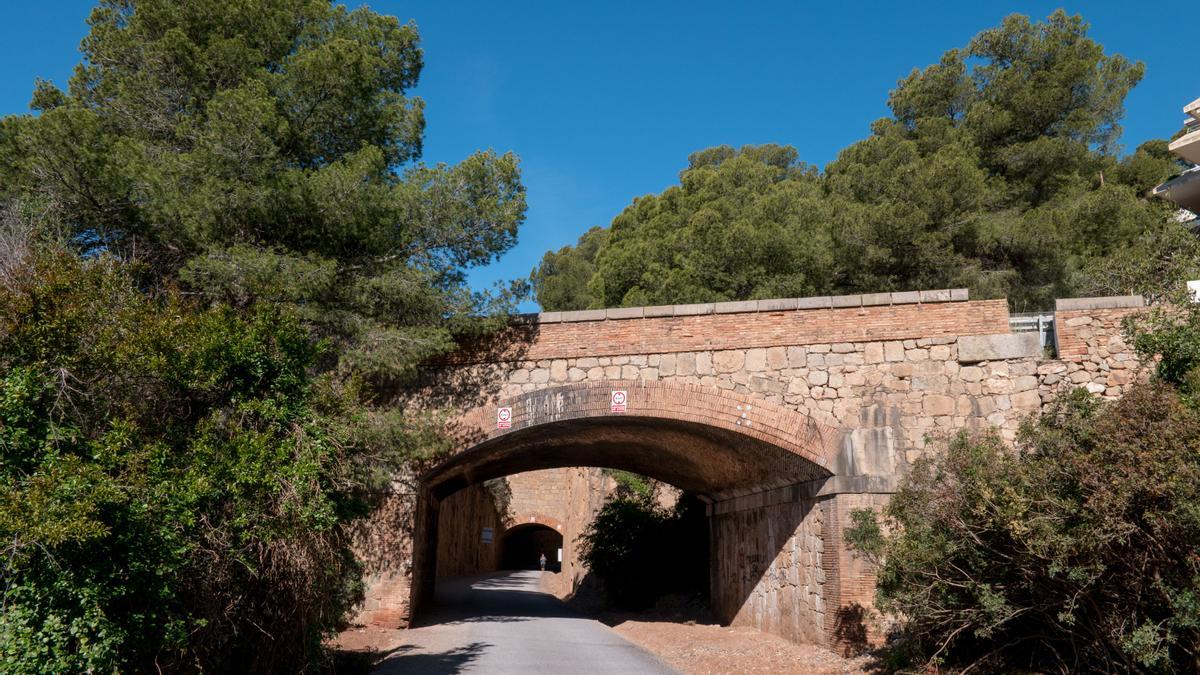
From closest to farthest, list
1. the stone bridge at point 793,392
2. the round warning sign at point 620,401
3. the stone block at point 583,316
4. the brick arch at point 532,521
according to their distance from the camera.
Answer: the stone bridge at point 793,392, the round warning sign at point 620,401, the stone block at point 583,316, the brick arch at point 532,521

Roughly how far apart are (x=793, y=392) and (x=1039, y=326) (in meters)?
3.43

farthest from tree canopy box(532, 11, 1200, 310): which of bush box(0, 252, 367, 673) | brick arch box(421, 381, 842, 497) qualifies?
bush box(0, 252, 367, 673)

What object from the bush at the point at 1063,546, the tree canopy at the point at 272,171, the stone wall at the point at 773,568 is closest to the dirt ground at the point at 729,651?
the stone wall at the point at 773,568

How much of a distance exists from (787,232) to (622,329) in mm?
8785

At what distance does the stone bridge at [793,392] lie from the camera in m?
10.7

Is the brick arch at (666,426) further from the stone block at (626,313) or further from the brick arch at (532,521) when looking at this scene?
the brick arch at (532,521)

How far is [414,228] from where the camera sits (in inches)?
468

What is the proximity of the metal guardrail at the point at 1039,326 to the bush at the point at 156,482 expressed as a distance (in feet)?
29.3

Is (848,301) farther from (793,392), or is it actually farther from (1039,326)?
(1039,326)

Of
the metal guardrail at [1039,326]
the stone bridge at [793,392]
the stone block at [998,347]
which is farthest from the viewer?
the metal guardrail at [1039,326]

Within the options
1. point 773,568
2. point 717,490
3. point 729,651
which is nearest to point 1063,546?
point 729,651

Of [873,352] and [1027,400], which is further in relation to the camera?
[873,352]

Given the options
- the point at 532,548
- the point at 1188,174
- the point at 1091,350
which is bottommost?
the point at 532,548

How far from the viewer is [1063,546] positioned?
642 cm
